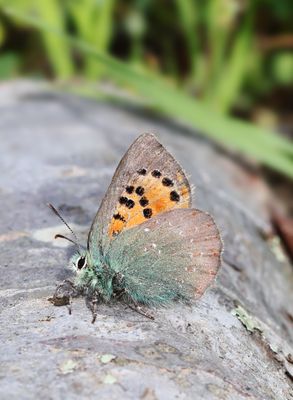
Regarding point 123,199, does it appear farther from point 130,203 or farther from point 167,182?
point 167,182

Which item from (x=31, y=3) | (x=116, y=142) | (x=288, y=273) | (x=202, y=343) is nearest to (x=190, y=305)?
(x=202, y=343)

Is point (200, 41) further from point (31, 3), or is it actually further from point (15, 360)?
point (15, 360)

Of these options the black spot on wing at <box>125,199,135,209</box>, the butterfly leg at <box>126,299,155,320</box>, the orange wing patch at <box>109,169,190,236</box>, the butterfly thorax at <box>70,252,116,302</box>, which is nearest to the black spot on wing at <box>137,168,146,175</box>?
the orange wing patch at <box>109,169,190,236</box>

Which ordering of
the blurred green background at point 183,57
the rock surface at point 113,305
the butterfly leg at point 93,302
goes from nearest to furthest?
1. the rock surface at point 113,305
2. the butterfly leg at point 93,302
3. the blurred green background at point 183,57

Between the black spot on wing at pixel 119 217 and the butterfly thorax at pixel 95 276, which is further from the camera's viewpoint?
the black spot on wing at pixel 119 217

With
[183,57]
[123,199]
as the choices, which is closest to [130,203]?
[123,199]

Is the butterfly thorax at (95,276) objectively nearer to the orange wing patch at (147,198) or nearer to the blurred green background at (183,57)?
the orange wing patch at (147,198)

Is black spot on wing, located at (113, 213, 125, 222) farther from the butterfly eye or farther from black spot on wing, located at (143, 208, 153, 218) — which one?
the butterfly eye

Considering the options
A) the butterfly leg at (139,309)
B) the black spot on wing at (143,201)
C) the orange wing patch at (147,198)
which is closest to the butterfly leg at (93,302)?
the butterfly leg at (139,309)
